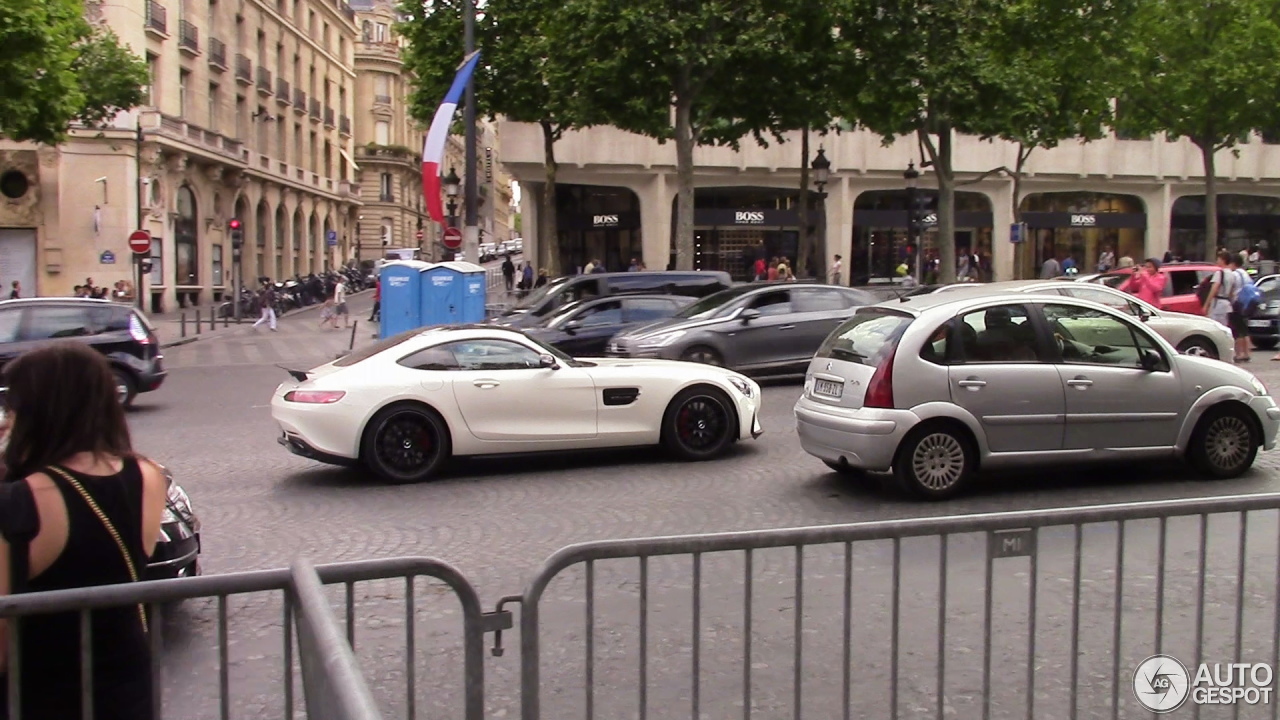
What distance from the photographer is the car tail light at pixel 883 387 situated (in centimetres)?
880

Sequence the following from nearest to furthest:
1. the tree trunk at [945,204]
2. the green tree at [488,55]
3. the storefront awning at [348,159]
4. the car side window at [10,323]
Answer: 1. the car side window at [10,323]
2. the tree trunk at [945,204]
3. the green tree at [488,55]
4. the storefront awning at [348,159]

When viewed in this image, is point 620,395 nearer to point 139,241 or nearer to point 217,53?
point 139,241

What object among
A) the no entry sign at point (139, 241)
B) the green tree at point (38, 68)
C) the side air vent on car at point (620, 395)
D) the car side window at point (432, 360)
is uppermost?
the green tree at point (38, 68)

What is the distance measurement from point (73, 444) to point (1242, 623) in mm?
4018

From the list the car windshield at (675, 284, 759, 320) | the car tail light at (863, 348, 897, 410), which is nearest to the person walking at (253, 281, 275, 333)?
A: the car windshield at (675, 284, 759, 320)

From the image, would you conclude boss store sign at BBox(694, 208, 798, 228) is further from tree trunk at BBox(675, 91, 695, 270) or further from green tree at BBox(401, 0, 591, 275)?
tree trunk at BBox(675, 91, 695, 270)

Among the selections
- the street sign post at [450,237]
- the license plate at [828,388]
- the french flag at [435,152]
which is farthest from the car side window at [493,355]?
the street sign post at [450,237]

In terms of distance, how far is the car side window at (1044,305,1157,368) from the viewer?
9.15 m

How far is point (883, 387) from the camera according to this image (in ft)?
29.0

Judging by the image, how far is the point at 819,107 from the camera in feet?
99.2

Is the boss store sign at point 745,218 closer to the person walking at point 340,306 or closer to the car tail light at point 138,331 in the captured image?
the person walking at point 340,306

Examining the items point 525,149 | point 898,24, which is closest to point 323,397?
point 898,24

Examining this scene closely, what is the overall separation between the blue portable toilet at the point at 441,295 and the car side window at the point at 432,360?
12851 mm

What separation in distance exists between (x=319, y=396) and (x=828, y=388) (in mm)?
4318
